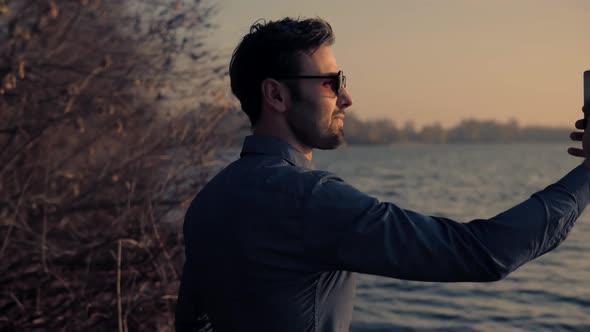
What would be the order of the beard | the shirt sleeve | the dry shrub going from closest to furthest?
the shirt sleeve → the beard → the dry shrub

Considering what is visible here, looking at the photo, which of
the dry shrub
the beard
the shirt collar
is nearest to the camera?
the shirt collar

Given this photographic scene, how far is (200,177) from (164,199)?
15.5 inches

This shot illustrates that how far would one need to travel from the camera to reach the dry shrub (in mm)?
5262

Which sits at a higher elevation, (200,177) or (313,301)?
(313,301)

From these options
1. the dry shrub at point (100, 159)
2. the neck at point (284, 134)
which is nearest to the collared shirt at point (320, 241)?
the neck at point (284, 134)

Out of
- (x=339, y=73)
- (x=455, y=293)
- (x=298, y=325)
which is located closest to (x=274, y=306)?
(x=298, y=325)

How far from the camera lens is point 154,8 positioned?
630cm

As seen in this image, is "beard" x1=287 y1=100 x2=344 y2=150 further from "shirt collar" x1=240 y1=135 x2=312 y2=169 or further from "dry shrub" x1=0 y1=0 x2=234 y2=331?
"dry shrub" x1=0 y1=0 x2=234 y2=331

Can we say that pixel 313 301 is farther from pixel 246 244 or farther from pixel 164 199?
pixel 164 199

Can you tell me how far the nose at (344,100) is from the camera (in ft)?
7.43

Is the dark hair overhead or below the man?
overhead

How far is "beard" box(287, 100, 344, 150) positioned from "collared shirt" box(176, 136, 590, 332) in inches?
7.4

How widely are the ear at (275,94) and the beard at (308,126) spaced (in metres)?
0.04

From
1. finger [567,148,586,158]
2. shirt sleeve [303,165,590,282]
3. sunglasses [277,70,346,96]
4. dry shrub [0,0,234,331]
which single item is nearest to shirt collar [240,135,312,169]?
sunglasses [277,70,346,96]
